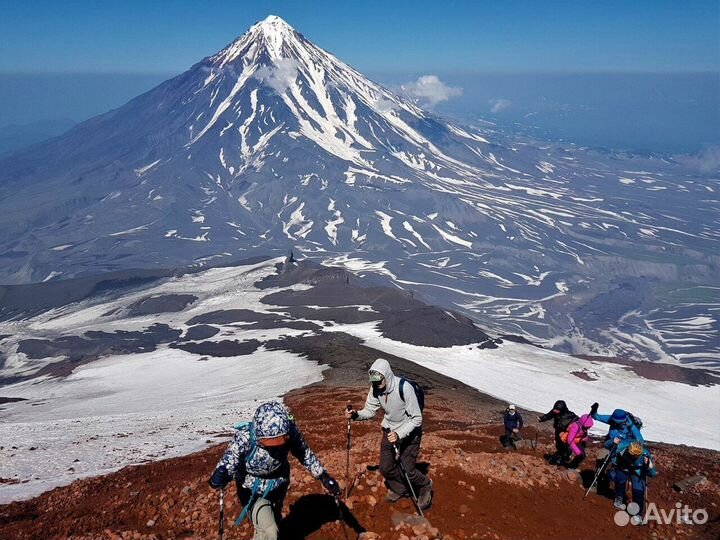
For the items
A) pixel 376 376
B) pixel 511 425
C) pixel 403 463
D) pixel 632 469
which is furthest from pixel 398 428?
pixel 511 425

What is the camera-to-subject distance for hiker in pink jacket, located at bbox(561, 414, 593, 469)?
13.4 m

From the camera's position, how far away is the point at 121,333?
74.6m

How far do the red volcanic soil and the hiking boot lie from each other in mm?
173

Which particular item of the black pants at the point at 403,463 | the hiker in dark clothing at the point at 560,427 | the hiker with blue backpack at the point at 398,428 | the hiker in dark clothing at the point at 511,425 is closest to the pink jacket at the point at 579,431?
the hiker in dark clothing at the point at 560,427

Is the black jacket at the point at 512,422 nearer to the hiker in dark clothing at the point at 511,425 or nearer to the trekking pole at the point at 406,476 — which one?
the hiker in dark clothing at the point at 511,425

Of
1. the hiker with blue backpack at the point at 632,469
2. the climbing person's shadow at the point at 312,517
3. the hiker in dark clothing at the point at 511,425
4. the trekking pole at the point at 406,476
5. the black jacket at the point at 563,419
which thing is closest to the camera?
the climbing person's shadow at the point at 312,517

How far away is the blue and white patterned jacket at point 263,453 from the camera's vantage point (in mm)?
7934

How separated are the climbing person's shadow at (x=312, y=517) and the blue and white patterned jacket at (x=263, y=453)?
171 centimetres

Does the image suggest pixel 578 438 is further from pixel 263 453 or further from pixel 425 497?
pixel 263 453

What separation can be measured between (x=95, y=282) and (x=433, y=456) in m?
101

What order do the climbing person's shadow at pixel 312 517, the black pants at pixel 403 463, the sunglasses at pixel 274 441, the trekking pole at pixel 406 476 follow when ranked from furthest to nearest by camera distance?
the black pants at pixel 403 463, the trekking pole at pixel 406 476, the climbing person's shadow at pixel 312 517, the sunglasses at pixel 274 441

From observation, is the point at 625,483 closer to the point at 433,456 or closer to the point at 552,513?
the point at 552,513

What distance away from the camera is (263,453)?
809cm

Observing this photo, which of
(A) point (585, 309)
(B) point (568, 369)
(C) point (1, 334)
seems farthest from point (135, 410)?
(A) point (585, 309)
